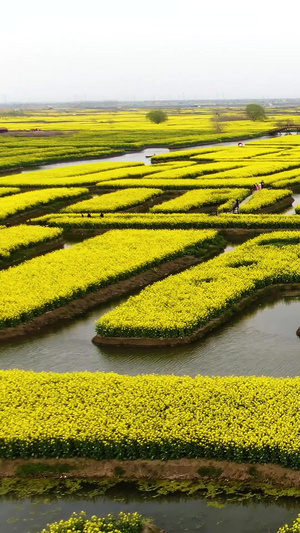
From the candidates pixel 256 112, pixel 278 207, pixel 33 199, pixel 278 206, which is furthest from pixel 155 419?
pixel 256 112

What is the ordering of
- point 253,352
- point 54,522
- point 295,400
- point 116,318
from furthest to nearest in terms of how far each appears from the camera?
1. point 116,318
2. point 253,352
3. point 295,400
4. point 54,522

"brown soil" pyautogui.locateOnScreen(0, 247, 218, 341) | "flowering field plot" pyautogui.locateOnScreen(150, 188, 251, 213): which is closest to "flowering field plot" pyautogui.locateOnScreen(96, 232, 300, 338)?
"brown soil" pyautogui.locateOnScreen(0, 247, 218, 341)

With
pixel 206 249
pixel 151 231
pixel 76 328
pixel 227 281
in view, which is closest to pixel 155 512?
pixel 76 328

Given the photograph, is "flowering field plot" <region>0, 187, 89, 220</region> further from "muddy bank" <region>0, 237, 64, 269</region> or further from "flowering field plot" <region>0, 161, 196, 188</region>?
"muddy bank" <region>0, 237, 64, 269</region>

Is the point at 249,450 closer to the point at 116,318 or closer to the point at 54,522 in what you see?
the point at 54,522

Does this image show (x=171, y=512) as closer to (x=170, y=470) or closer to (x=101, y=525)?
(x=170, y=470)
